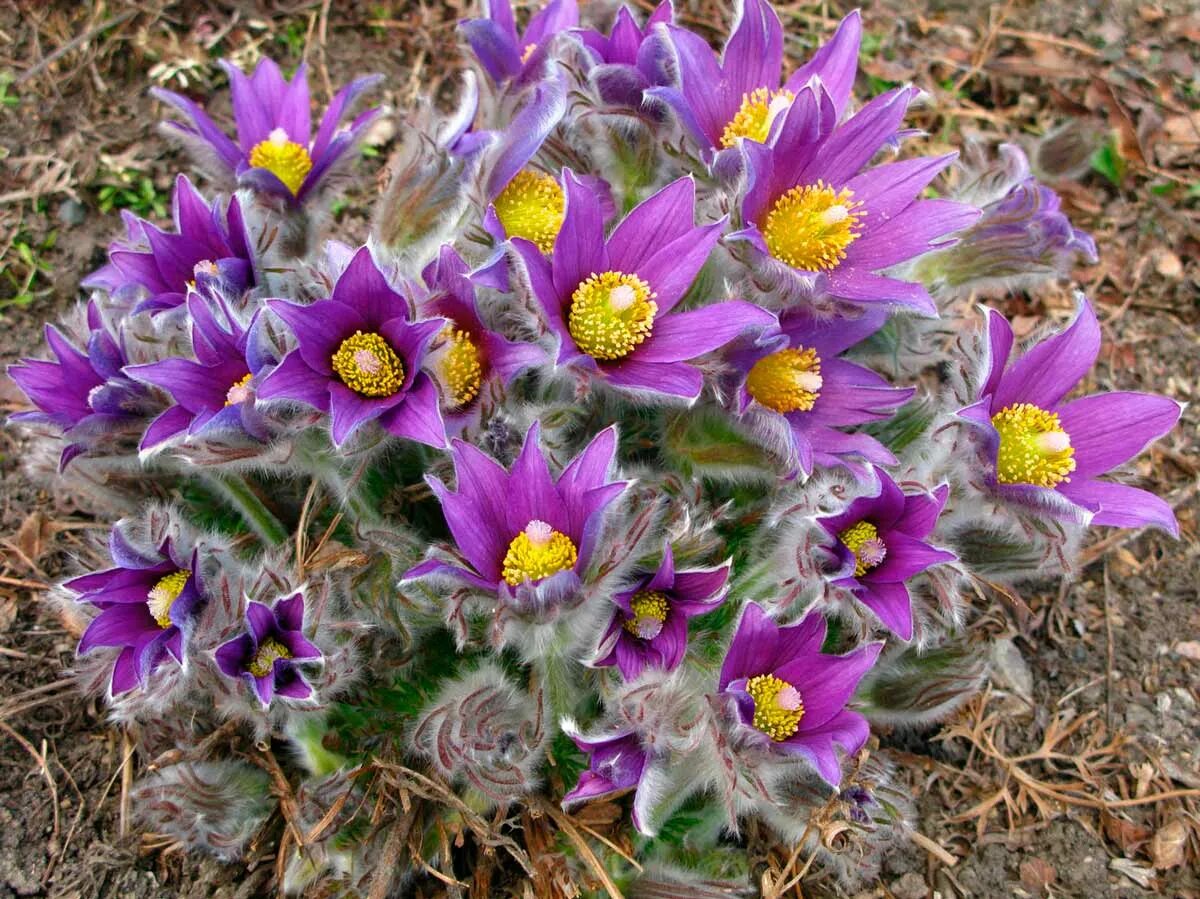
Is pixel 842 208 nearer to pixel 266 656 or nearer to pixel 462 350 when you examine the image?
pixel 462 350

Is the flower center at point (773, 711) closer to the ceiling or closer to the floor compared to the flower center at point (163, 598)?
closer to the floor

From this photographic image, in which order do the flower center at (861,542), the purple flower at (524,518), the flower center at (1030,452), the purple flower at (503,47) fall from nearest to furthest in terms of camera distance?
the purple flower at (524,518), the flower center at (861,542), the flower center at (1030,452), the purple flower at (503,47)

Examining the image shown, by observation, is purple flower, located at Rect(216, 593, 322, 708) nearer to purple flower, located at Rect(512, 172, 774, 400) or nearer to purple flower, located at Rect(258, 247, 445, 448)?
purple flower, located at Rect(258, 247, 445, 448)

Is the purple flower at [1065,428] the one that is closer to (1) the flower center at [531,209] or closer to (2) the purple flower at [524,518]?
(2) the purple flower at [524,518]

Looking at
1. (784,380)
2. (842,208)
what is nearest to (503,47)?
(842,208)

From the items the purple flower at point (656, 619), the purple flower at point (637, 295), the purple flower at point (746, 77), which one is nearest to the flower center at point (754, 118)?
the purple flower at point (746, 77)

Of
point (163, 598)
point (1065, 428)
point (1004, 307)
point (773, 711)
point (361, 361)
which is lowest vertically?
point (1004, 307)

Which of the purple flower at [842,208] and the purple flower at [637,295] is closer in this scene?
the purple flower at [637,295]

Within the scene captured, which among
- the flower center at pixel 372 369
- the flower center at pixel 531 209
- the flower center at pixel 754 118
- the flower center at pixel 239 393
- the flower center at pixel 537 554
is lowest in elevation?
the flower center at pixel 537 554
